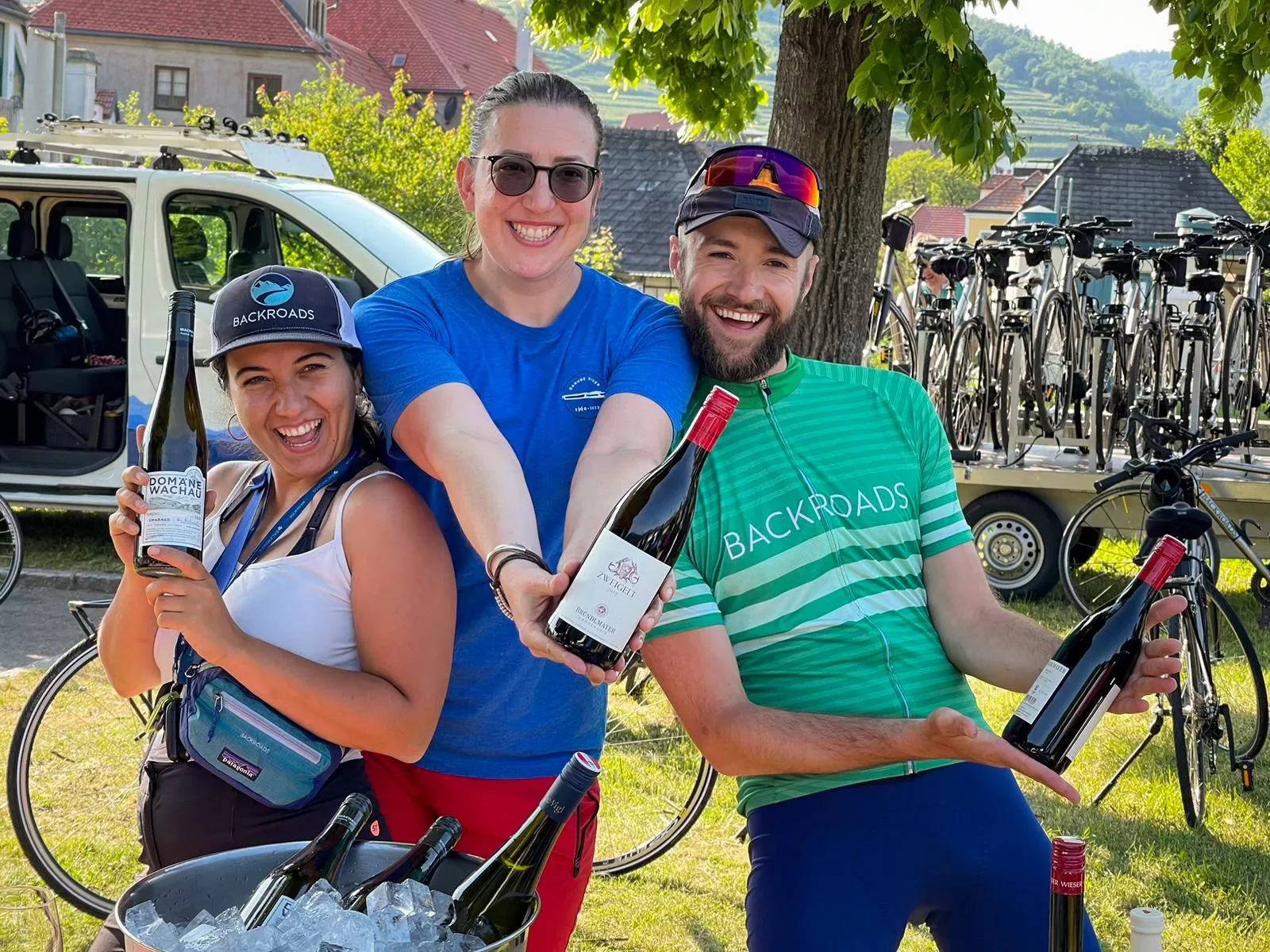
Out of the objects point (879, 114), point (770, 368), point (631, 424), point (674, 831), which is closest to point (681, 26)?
point (879, 114)

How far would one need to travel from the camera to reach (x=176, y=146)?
9.51 m

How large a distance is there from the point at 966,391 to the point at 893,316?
60.0 inches

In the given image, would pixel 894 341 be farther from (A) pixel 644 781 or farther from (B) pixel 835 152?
(A) pixel 644 781

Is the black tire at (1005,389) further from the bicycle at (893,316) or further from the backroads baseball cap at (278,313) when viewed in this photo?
the backroads baseball cap at (278,313)

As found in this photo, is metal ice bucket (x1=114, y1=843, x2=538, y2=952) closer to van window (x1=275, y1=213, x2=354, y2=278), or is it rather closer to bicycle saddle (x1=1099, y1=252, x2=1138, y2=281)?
van window (x1=275, y1=213, x2=354, y2=278)

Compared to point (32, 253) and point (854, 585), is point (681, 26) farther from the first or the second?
point (32, 253)

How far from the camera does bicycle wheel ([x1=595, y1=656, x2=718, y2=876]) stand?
494cm

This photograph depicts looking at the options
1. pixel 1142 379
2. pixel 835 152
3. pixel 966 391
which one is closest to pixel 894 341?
pixel 966 391

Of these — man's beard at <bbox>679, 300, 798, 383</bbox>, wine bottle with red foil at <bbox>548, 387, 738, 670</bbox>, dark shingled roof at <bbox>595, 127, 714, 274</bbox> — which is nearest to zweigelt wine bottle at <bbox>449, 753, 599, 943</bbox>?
wine bottle with red foil at <bbox>548, 387, 738, 670</bbox>

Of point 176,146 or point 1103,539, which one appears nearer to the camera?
point 176,146

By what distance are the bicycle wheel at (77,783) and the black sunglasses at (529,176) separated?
2.43m

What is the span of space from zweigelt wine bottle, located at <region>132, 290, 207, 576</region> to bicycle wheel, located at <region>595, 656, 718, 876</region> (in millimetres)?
2328

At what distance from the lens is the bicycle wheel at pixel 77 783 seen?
429cm

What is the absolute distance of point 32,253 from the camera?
9.27m
